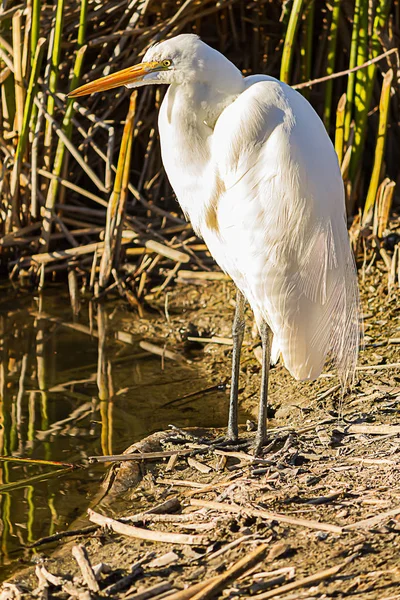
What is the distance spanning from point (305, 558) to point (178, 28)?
3.81 metres

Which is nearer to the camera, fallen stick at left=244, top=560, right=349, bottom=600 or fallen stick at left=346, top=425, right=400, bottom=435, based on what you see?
fallen stick at left=244, top=560, right=349, bottom=600

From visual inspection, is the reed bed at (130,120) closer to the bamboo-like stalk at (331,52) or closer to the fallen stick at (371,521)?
the bamboo-like stalk at (331,52)

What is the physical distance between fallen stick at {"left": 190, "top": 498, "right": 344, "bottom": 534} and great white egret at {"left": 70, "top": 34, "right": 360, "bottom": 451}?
0.52 meters

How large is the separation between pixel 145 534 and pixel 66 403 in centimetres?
155

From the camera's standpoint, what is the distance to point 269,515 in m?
2.70

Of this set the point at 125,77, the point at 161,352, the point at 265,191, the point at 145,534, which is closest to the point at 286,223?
the point at 265,191

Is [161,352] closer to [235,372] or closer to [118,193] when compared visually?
[118,193]

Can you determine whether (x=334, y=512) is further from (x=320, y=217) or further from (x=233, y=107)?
(x=233, y=107)

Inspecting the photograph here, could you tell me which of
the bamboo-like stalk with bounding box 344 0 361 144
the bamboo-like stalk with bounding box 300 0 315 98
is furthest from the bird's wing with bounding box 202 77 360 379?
the bamboo-like stalk with bounding box 300 0 315 98

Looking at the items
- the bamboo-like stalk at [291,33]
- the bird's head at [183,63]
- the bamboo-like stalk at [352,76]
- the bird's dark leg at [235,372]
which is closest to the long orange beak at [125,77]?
the bird's head at [183,63]

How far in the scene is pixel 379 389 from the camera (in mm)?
3799

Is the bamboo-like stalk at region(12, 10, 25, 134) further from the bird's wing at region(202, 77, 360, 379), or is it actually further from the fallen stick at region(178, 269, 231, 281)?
the bird's wing at region(202, 77, 360, 379)

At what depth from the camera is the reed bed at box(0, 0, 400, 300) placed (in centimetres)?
512

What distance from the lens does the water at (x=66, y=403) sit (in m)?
3.25
